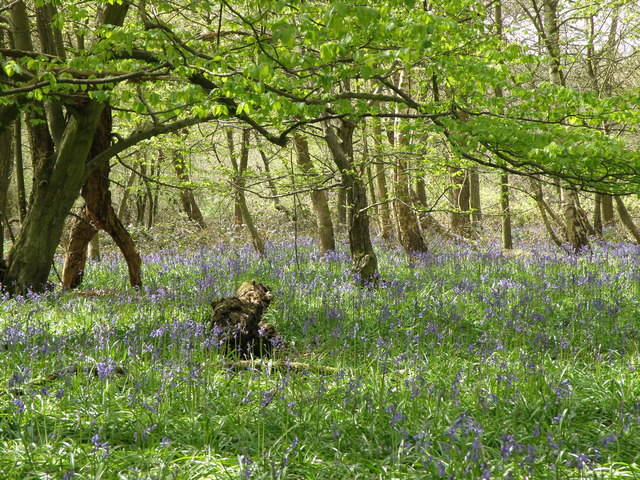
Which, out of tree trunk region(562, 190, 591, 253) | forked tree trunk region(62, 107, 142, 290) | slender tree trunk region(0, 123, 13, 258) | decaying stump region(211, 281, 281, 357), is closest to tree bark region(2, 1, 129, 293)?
forked tree trunk region(62, 107, 142, 290)

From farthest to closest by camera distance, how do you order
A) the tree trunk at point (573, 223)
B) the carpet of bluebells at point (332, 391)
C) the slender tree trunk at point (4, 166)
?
the tree trunk at point (573, 223) < the slender tree trunk at point (4, 166) < the carpet of bluebells at point (332, 391)

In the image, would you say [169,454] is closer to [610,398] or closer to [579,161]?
[610,398]

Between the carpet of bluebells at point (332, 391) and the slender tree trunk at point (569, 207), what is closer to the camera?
the carpet of bluebells at point (332, 391)

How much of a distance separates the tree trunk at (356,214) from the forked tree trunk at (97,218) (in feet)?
11.7

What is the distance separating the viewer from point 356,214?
320 inches

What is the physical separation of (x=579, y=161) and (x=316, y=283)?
427 centimetres

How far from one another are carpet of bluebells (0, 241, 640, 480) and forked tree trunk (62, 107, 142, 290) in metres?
0.82

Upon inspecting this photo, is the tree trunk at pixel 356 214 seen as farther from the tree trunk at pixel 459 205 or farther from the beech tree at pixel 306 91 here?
the tree trunk at pixel 459 205

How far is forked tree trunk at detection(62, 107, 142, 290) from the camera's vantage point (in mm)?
7898

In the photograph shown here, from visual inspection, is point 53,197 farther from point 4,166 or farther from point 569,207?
point 569,207

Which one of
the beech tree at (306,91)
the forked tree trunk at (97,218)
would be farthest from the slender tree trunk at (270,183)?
the forked tree trunk at (97,218)

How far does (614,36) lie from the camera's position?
45.3ft

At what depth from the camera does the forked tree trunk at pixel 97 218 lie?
7.90 m

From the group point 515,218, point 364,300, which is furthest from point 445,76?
point 515,218
